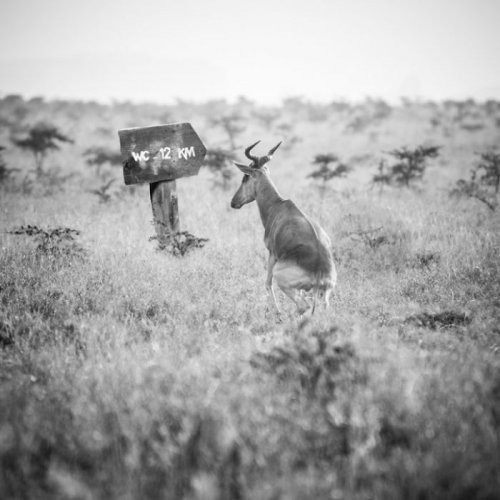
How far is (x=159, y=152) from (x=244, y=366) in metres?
3.81

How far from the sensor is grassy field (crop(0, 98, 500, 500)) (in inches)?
76.7

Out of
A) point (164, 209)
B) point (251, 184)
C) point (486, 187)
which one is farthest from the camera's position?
point (486, 187)

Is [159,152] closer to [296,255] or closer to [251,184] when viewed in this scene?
[251,184]

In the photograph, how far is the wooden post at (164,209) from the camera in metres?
6.12

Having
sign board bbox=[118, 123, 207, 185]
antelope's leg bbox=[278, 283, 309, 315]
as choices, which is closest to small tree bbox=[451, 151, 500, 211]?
antelope's leg bbox=[278, 283, 309, 315]

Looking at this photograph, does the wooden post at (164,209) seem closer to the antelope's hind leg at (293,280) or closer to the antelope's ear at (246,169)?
the antelope's ear at (246,169)

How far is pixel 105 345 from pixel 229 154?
9900mm

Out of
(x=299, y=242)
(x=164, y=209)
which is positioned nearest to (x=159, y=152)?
(x=164, y=209)

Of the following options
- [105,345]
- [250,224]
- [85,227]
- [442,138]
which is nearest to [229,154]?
[250,224]

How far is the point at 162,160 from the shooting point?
5.79 metres

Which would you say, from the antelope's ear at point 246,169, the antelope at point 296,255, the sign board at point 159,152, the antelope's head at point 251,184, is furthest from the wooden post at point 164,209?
the antelope at point 296,255

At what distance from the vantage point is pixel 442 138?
64.1 ft

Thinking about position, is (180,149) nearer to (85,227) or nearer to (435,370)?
(85,227)

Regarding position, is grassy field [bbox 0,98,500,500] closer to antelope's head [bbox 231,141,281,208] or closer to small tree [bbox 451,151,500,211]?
antelope's head [bbox 231,141,281,208]
